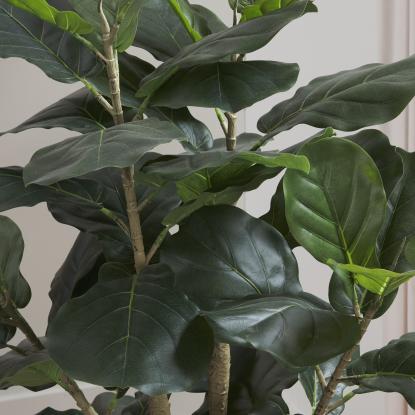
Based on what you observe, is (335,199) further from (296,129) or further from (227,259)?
(296,129)

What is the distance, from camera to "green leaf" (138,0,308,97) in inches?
28.6

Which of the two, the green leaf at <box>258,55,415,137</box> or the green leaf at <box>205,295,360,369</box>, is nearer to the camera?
the green leaf at <box>205,295,360,369</box>

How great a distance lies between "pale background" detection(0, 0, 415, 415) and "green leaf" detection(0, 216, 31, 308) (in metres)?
0.59

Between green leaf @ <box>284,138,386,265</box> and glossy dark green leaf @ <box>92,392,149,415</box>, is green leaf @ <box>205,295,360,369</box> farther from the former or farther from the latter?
glossy dark green leaf @ <box>92,392,149,415</box>

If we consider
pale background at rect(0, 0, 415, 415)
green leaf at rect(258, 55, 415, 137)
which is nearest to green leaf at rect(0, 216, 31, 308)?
green leaf at rect(258, 55, 415, 137)

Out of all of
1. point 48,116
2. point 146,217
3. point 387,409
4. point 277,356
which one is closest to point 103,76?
point 48,116

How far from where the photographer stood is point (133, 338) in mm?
740

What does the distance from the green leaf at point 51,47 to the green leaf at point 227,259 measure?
0.23 m

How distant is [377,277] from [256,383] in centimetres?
37

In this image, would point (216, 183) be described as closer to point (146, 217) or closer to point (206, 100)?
point (206, 100)

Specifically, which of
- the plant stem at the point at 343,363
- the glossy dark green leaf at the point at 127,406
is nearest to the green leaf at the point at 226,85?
the plant stem at the point at 343,363

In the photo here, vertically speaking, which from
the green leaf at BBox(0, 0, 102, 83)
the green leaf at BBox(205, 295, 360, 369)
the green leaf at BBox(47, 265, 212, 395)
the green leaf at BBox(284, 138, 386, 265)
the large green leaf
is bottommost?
the large green leaf

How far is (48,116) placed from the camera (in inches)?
36.0

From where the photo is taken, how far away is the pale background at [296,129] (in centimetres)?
152
